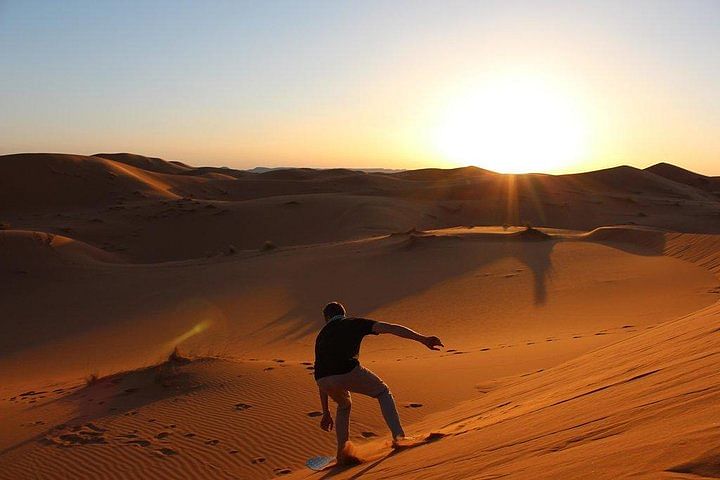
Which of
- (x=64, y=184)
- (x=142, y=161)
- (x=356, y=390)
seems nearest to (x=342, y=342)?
(x=356, y=390)

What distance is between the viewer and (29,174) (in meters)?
53.2

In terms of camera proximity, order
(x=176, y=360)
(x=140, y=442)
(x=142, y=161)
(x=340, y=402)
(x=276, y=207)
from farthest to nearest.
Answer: (x=142, y=161)
(x=276, y=207)
(x=176, y=360)
(x=140, y=442)
(x=340, y=402)

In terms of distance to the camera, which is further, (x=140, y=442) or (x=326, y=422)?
(x=140, y=442)

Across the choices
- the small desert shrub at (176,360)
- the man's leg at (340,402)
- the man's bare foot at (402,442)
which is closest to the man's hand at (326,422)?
the man's leg at (340,402)

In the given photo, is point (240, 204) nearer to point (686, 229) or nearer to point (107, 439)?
point (686, 229)

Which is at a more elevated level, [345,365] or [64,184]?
[64,184]

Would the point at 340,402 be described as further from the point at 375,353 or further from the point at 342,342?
the point at 375,353

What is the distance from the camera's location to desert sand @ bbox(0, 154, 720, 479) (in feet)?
12.8

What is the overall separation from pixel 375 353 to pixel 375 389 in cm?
689

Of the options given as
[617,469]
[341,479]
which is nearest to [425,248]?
[341,479]

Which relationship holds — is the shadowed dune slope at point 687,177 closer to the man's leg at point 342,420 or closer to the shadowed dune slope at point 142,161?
the shadowed dune slope at point 142,161

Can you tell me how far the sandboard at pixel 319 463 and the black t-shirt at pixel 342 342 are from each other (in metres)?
1.14

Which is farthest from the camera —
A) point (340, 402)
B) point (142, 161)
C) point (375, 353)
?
point (142, 161)

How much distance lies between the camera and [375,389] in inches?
198
